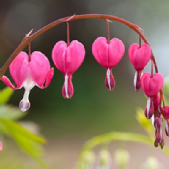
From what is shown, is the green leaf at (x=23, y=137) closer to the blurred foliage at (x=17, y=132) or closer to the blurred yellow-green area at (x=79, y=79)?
the blurred foliage at (x=17, y=132)

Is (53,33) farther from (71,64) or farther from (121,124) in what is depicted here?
(71,64)

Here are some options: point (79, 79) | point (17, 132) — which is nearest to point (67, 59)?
point (17, 132)

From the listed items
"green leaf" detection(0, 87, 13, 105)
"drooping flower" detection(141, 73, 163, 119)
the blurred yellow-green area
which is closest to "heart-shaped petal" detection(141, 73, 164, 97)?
"drooping flower" detection(141, 73, 163, 119)

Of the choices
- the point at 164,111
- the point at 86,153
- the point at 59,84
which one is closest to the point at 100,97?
the point at 59,84

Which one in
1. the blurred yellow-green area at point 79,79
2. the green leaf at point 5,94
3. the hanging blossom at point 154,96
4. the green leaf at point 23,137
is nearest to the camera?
the hanging blossom at point 154,96

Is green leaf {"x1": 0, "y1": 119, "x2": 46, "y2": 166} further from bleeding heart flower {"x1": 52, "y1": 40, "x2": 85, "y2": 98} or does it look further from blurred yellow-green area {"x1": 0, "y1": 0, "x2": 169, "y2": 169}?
blurred yellow-green area {"x1": 0, "y1": 0, "x2": 169, "y2": 169}

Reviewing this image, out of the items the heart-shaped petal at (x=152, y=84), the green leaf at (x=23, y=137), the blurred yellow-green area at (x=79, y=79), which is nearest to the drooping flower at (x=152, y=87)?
the heart-shaped petal at (x=152, y=84)

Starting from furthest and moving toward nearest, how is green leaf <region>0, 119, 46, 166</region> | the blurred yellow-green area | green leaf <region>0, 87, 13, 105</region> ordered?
the blurred yellow-green area → green leaf <region>0, 87, 13, 105</region> → green leaf <region>0, 119, 46, 166</region>
